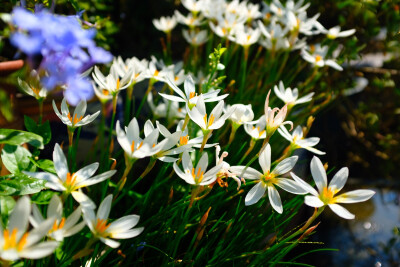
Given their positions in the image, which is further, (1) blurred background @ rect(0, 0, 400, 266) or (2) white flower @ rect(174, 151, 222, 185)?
→ (1) blurred background @ rect(0, 0, 400, 266)

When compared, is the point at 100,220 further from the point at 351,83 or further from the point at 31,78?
the point at 351,83

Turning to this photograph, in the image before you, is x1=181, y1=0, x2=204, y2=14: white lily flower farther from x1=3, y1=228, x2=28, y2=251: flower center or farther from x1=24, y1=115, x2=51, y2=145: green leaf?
x1=3, y1=228, x2=28, y2=251: flower center

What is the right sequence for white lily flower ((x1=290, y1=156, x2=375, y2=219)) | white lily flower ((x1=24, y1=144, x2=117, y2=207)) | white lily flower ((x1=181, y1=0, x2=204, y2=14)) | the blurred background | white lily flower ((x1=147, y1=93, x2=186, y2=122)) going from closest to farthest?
white lily flower ((x1=24, y1=144, x2=117, y2=207))
white lily flower ((x1=290, y1=156, x2=375, y2=219))
white lily flower ((x1=147, y1=93, x2=186, y2=122))
white lily flower ((x1=181, y1=0, x2=204, y2=14))
the blurred background

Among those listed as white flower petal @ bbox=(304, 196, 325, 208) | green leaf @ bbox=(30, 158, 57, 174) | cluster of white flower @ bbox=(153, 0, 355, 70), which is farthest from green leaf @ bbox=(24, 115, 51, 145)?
cluster of white flower @ bbox=(153, 0, 355, 70)

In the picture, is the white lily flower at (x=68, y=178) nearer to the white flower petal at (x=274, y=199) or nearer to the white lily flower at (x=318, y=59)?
the white flower petal at (x=274, y=199)

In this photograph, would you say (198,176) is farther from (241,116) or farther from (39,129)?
(39,129)

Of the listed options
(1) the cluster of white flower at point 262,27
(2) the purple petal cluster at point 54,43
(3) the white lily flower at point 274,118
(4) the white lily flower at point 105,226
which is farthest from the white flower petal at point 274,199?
(1) the cluster of white flower at point 262,27

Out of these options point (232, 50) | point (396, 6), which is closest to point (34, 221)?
point (232, 50)

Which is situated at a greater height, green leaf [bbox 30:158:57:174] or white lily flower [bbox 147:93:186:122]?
green leaf [bbox 30:158:57:174]
